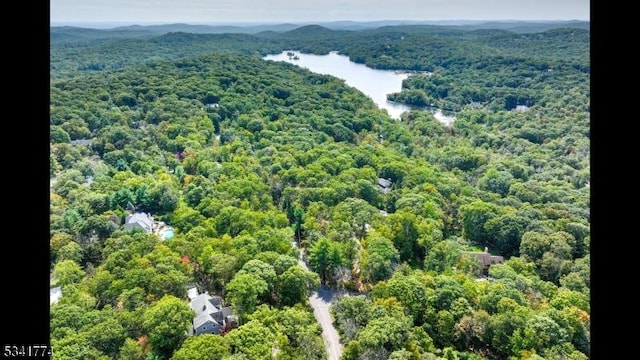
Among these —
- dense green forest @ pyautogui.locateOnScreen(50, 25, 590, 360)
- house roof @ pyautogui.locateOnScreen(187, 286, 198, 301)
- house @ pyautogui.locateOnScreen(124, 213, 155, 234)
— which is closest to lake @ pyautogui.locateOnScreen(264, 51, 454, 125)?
dense green forest @ pyautogui.locateOnScreen(50, 25, 590, 360)

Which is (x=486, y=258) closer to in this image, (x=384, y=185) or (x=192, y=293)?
(x=384, y=185)

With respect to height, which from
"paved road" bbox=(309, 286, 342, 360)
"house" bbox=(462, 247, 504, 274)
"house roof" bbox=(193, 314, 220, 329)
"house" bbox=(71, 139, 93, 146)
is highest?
"house" bbox=(71, 139, 93, 146)

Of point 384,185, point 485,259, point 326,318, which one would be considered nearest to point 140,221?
point 326,318

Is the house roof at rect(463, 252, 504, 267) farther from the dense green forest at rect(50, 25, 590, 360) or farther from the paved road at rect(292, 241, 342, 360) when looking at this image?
the paved road at rect(292, 241, 342, 360)

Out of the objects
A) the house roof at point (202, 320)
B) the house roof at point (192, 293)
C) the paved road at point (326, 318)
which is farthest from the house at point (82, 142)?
the paved road at point (326, 318)

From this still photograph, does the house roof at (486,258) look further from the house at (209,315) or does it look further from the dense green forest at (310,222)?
the house at (209,315)

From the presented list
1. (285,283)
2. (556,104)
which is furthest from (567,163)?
(285,283)
